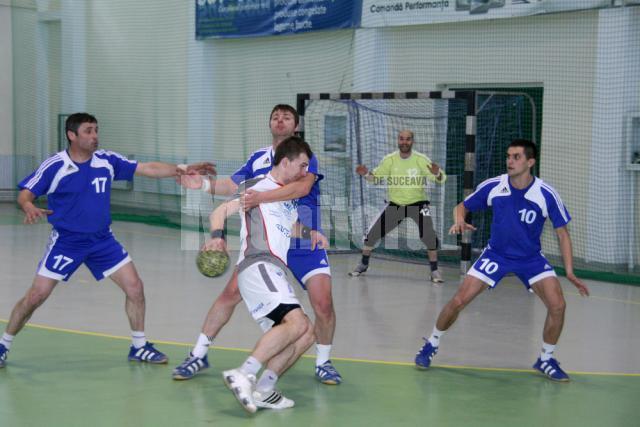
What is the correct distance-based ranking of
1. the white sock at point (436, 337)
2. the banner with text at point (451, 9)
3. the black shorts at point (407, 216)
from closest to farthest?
the white sock at point (436, 337) < the black shorts at point (407, 216) < the banner with text at point (451, 9)

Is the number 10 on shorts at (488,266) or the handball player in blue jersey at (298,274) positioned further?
the number 10 on shorts at (488,266)

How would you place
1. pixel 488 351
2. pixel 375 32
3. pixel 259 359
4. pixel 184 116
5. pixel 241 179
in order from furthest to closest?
pixel 184 116
pixel 375 32
pixel 488 351
pixel 241 179
pixel 259 359

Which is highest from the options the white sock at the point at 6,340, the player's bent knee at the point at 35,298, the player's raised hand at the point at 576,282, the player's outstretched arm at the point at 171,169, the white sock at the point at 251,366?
the player's outstretched arm at the point at 171,169

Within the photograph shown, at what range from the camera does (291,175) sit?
262 inches

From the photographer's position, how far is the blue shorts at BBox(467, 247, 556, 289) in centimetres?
779

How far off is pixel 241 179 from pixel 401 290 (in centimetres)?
522

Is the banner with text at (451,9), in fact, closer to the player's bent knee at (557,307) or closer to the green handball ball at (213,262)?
the player's bent knee at (557,307)

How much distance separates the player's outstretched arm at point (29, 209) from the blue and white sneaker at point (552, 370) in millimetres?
3911

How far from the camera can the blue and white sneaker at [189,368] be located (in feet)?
24.5

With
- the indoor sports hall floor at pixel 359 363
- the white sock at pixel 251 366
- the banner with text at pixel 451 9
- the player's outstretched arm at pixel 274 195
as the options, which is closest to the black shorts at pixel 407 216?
the indoor sports hall floor at pixel 359 363

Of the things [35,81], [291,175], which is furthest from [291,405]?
[35,81]

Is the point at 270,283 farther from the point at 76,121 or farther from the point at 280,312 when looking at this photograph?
the point at 76,121

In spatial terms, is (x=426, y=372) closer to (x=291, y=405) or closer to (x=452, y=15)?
(x=291, y=405)

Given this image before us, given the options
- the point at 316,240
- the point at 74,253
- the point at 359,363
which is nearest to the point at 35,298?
the point at 74,253
